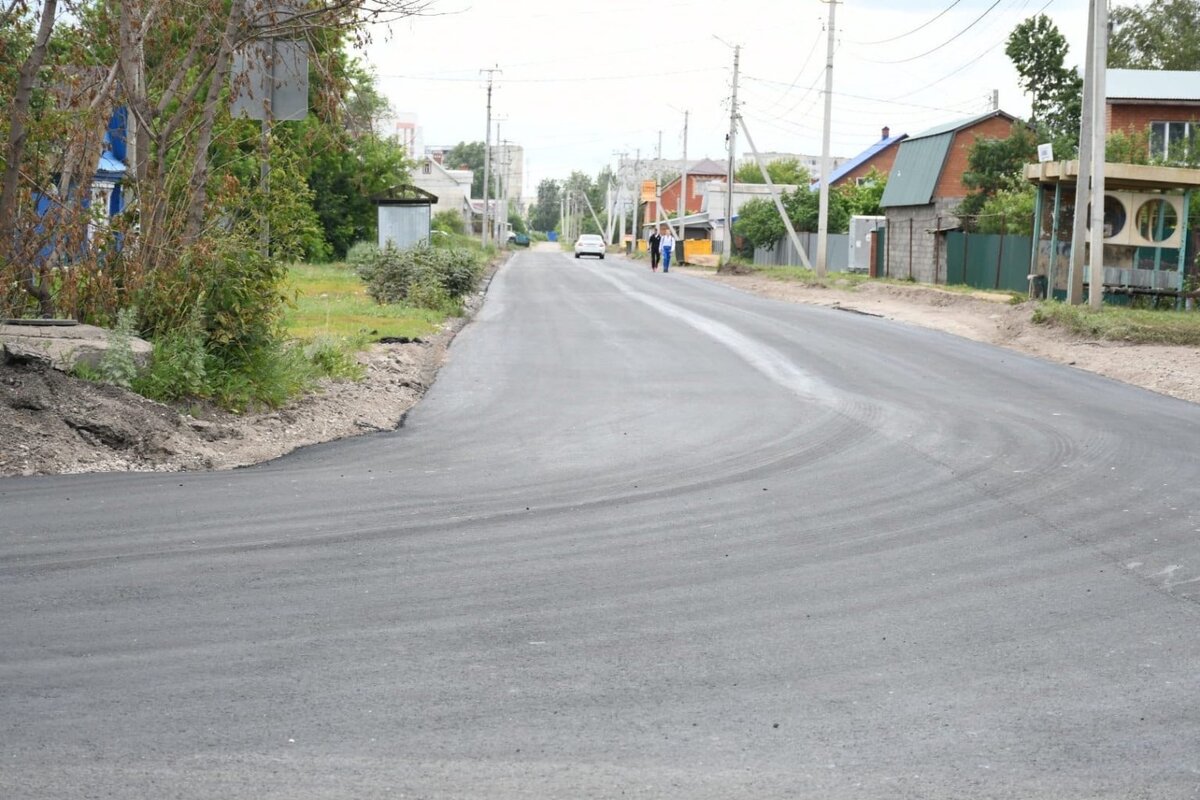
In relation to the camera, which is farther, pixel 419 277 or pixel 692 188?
pixel 692 188

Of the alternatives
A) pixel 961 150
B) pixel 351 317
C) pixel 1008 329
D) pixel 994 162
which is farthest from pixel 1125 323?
pixel 961 150

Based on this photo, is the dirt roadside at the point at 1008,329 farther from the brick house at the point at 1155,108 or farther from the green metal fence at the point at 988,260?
the brick house at the point at 1155,108

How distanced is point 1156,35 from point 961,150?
20.8 metres

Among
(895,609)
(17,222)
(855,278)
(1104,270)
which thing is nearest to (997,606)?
(895,609)

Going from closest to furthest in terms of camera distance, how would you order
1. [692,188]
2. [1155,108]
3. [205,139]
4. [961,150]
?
[205,139], [1155,108], [961,150], [692,188]

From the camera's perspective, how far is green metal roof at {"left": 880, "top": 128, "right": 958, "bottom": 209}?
158 ft

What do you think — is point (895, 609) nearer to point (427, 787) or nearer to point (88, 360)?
point (427, 787)

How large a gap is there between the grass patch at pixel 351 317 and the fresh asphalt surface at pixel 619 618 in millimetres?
7482

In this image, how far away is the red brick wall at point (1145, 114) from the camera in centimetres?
4650

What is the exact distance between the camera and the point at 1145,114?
4681 cm

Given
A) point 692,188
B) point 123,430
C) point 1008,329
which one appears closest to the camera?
point 123,430

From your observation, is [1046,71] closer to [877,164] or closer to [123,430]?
[877,164]

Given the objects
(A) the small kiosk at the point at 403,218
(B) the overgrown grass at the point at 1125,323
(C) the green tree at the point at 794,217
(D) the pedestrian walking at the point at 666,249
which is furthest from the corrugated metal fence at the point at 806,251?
(B) the overgrown grass at the point at 1125,323

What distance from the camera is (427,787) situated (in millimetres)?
4426
